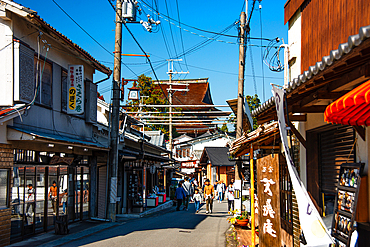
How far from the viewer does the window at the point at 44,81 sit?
12711 mm

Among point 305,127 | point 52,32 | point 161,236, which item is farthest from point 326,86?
point 52,32

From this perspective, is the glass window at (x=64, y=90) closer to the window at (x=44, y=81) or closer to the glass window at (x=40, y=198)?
the window at (x=44, y=81)

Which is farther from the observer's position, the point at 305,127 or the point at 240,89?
the point at 240,89

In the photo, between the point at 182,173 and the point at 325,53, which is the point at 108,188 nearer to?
the point at 325,53

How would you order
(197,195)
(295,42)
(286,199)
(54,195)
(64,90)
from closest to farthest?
(295,42) < (286,199) < (54,195) < (64,90) < (197,195)

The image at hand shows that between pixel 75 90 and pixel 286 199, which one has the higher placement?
pixel 75 90

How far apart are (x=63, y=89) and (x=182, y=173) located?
117 feet

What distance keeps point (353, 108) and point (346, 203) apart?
2173mm

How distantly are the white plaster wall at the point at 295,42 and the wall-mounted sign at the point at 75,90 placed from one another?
864cm

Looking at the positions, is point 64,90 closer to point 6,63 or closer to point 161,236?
point 6,63

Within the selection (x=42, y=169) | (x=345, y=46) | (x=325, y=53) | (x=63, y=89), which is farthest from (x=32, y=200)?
(x=345, y=46)

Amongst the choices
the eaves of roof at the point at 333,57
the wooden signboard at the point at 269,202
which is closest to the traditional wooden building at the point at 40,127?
the wooden signboard at the point at 269,202

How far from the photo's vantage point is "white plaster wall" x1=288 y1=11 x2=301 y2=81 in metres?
8.88

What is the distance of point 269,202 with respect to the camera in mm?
7785
